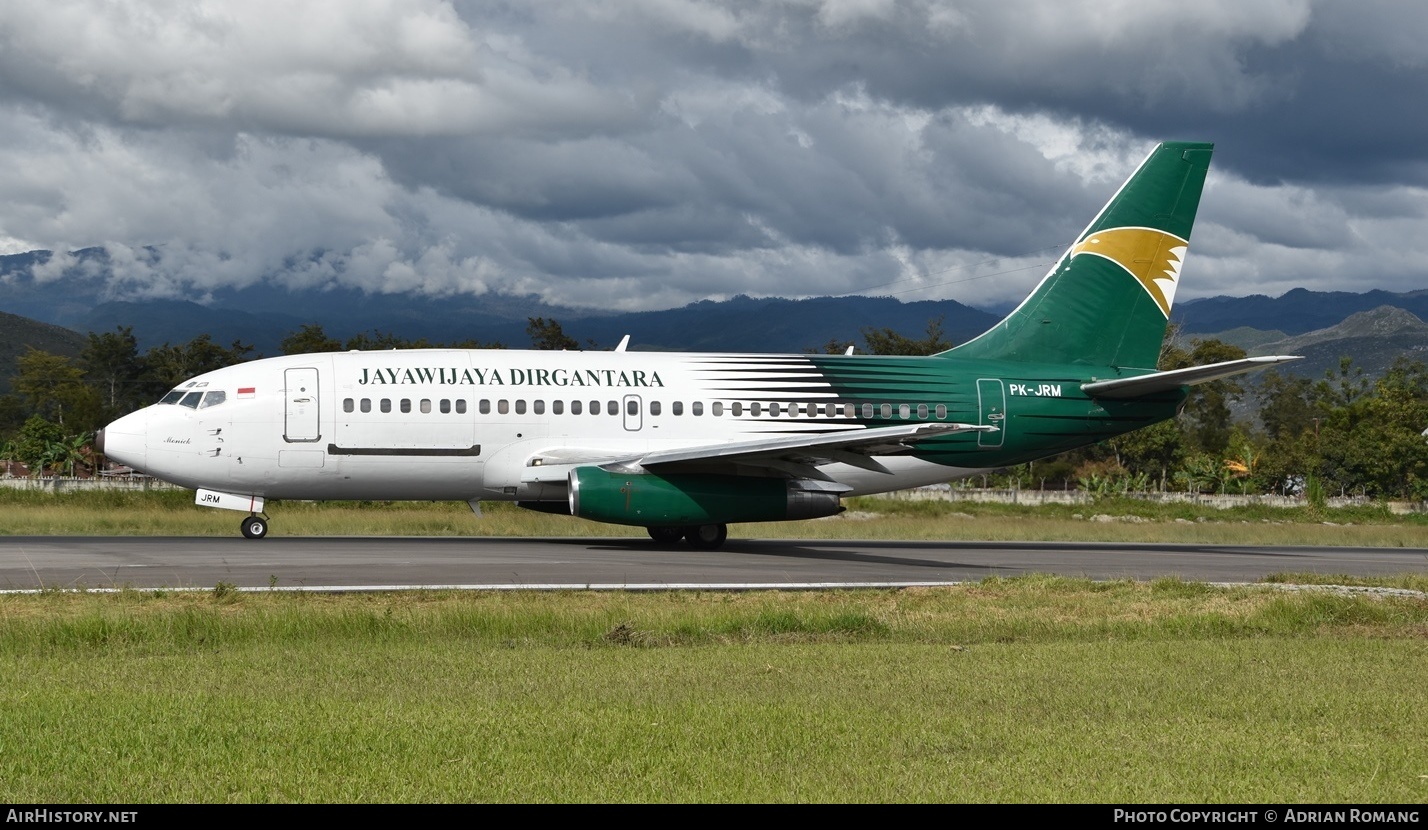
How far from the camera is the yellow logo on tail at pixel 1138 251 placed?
3228 centimetres

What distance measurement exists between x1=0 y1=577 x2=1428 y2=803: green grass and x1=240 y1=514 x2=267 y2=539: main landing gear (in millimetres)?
10603

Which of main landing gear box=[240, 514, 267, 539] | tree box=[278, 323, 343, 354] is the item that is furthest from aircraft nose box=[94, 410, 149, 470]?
tree box=[278, 323, 343, 354]

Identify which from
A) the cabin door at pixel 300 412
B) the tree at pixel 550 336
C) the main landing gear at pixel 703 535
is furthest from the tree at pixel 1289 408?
the cabin door at pixel 300 412

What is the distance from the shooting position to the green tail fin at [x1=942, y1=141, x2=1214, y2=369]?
3206 centimetres

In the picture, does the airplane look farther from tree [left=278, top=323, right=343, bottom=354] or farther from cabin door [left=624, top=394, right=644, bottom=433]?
tree [left=278, top=323, right=343, bottom=354]

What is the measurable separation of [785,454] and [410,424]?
7229 millimetres

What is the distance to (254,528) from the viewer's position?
26.8 meters

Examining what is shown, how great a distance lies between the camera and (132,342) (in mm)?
129500

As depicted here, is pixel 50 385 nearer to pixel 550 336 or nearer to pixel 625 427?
pixel 550 336

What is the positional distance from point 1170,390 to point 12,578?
23.1 metres

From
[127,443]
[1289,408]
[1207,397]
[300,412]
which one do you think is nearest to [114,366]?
[1207,397]

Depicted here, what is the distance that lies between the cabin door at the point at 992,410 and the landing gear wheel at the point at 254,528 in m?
14.7

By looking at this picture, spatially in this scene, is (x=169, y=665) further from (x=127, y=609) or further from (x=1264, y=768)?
(x=1264, y=768)

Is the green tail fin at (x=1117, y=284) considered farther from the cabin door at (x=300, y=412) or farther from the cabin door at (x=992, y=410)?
the cabin door at (x=300, y=412)
